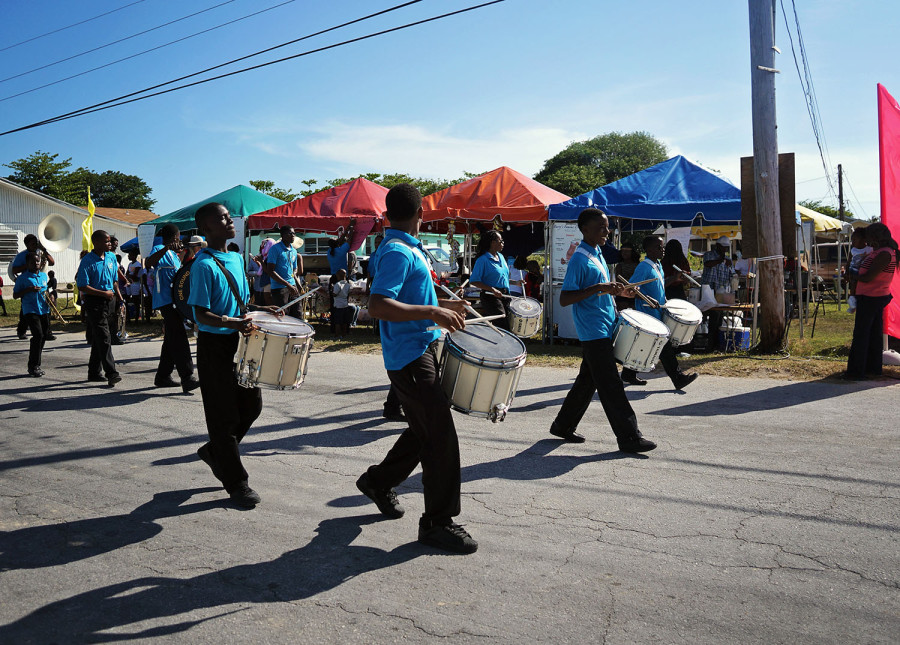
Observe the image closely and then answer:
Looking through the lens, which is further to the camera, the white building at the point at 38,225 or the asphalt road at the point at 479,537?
the white building at the point at 38,225

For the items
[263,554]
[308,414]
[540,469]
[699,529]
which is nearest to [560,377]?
[308,414]

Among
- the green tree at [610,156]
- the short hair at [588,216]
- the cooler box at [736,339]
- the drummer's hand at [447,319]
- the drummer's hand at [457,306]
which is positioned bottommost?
the cooler box at [736,339]

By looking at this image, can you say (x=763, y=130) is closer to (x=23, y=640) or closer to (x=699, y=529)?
(x=699, y=529)

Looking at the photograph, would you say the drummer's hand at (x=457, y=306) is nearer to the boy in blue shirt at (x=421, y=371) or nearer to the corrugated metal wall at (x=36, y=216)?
the boy in blue shirt at (x=421, y=371)

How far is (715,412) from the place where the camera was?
26.1 feet

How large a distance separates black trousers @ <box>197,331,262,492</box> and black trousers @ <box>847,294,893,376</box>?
801 centimetres

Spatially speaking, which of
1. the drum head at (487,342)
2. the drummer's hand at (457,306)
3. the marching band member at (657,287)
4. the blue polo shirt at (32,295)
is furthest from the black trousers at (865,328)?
the blue polo shirt at (32,295)

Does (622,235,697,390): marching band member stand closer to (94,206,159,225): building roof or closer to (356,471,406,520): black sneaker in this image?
(356,471,406,520): black sneaker

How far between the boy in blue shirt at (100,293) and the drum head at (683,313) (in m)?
7.07

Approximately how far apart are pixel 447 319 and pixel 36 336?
934 cm

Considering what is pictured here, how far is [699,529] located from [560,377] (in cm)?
615

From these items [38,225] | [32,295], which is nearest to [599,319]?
[32,295]

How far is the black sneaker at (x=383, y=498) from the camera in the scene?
15.4 ft

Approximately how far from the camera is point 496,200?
53.1 feet
